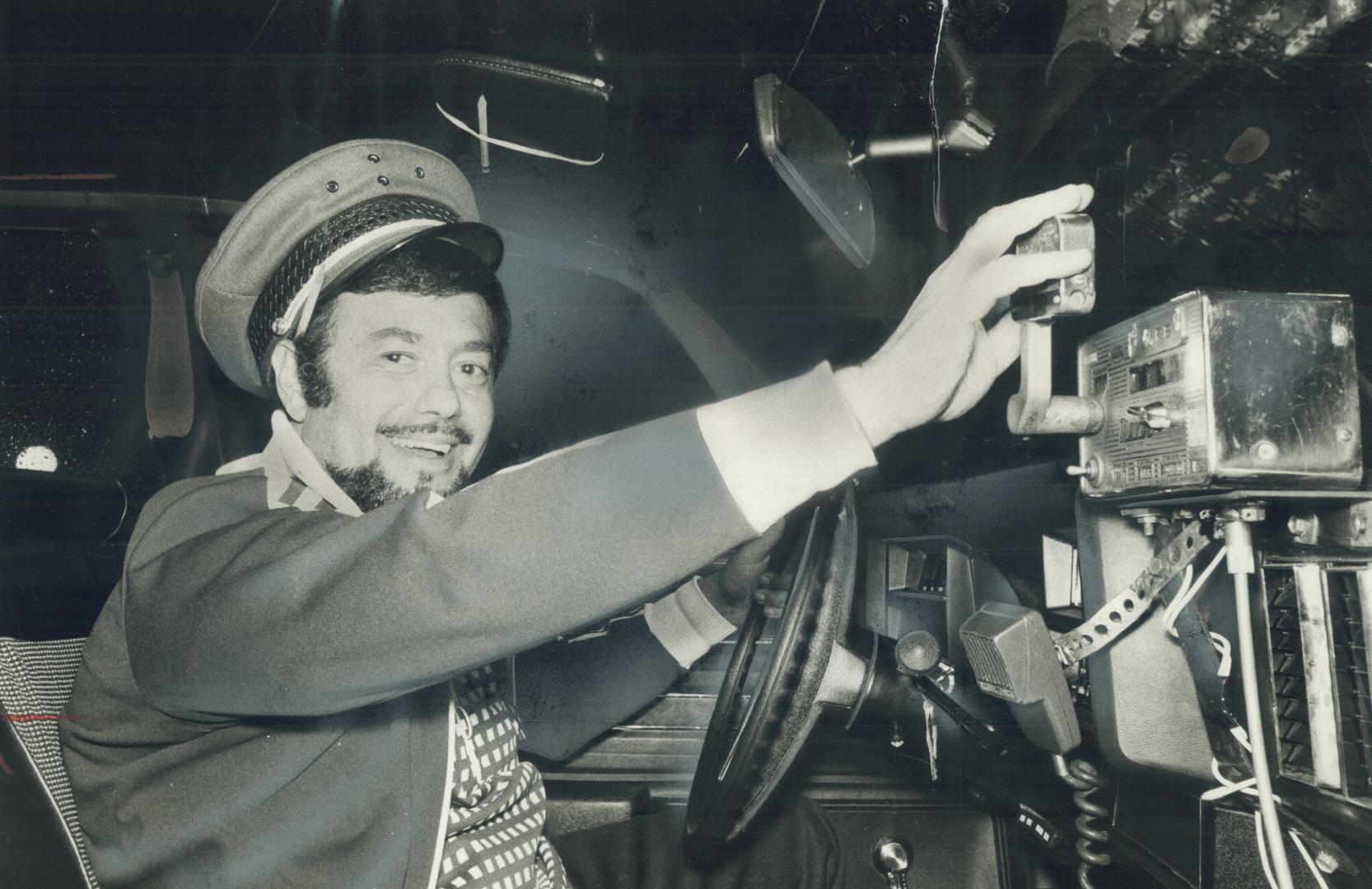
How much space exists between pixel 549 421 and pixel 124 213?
2.91 ft

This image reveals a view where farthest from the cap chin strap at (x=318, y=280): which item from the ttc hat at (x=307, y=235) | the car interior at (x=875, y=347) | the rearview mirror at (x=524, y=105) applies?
the rearview mirror at (x=524, y=105)

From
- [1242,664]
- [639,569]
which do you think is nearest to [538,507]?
[639,569]

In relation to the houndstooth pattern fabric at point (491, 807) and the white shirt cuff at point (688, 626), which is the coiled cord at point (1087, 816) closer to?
the white shirt cuff at point (688, 626)

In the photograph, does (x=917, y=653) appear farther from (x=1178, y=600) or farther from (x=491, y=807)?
(x=491, y=807)

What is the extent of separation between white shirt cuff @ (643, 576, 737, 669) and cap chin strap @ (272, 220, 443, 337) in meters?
0.79

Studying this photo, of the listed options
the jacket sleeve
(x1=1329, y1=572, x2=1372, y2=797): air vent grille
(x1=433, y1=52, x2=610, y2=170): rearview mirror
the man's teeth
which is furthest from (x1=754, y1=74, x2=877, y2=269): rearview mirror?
(x1=1329, y1=572, x2=1372, y2=797): air vent grille

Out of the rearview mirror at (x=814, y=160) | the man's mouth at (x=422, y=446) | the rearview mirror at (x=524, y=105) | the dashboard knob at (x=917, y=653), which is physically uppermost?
the rearview mirror at (x=524, y=105)

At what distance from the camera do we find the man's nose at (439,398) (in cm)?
130

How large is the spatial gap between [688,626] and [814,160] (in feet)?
2.89

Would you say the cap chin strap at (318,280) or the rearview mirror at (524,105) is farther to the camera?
the rearview mirror at (524,105)

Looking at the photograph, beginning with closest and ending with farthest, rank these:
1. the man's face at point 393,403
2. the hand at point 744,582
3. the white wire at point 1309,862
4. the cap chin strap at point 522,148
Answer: the white wire at point 1309,862, the man's face at point 393,403, the hand at point 744,582, the cap chin strap at point 522,148

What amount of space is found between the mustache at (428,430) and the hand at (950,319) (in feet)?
Answer: 2.54

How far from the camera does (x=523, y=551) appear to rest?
0.66 meters

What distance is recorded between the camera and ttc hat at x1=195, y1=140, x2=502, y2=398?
4.25ft
